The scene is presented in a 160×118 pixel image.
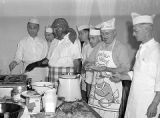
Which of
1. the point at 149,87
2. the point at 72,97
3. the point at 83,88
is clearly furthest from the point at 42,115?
the point at 83,88

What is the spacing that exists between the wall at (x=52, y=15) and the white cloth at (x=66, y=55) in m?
1.24

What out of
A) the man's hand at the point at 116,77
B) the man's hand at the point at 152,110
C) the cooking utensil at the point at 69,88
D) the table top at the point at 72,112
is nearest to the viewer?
the table top at the point at 72,112

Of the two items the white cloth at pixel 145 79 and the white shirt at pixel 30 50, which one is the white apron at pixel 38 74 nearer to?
Answer: the white shirt at pixel 30 50

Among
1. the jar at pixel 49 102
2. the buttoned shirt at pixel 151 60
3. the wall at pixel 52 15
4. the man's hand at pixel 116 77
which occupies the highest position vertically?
the wall at pixel 52 15

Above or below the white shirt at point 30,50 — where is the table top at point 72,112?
below

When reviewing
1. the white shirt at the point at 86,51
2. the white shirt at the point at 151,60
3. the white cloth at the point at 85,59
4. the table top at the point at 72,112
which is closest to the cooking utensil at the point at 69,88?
the table top at the point at 72,112

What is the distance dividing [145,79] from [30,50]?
1654 mm

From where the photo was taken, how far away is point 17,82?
6.37 feet

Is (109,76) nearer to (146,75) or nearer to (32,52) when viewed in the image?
(146,75)

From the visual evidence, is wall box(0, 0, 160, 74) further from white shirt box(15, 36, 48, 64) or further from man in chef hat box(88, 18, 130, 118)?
man in chef hat box(88, 18, 130, 118)

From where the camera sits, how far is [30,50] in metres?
3.05

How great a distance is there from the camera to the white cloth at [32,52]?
300 centimetres

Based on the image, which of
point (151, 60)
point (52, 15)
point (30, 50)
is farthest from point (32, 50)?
point (151, 60)

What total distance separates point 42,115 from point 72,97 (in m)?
0.41
